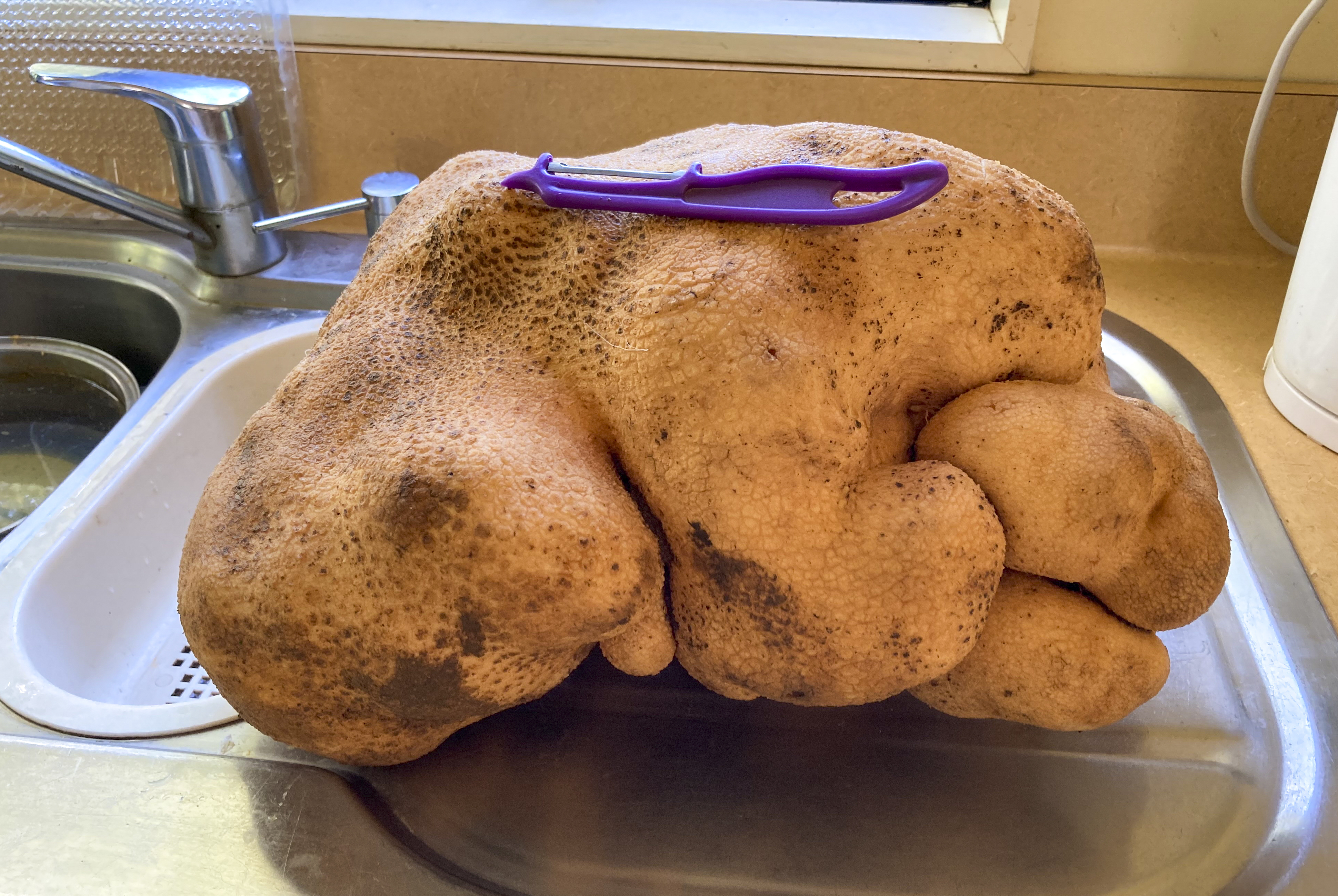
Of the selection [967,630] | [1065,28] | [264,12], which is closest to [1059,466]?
[967,630]

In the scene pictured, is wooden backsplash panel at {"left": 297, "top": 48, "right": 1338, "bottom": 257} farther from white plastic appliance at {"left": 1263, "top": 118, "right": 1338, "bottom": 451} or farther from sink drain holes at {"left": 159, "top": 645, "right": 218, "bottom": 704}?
sink drain holes at {"left": 159, "top": 645, "right": 218, "bottom": 704}

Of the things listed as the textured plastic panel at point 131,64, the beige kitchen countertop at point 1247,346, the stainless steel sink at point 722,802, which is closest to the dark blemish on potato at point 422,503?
the stainless steel sink at point 722,802

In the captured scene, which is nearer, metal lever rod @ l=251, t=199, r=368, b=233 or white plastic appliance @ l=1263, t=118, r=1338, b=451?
white plastic appliance @ l=1263, t=118, r=1338, b=451

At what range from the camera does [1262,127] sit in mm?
1068

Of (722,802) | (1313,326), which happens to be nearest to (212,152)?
(722,802)

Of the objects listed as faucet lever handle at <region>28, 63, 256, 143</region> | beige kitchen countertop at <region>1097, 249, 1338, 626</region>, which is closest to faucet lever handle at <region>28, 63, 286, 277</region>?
faucet lever handle at <region>28, 63, 256, 143</region>

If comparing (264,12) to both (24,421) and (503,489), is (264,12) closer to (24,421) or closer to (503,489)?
(24,421)

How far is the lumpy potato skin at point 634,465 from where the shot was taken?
1.57 feet

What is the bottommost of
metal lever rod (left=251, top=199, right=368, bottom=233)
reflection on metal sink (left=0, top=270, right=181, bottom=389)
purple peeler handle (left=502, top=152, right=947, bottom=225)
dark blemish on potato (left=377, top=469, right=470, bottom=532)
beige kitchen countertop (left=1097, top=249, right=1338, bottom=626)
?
reflection on metal sink (left=0, top=270, right=181, bottom=389)

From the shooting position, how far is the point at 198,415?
0.98 m

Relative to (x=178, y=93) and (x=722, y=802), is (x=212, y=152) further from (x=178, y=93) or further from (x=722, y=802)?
(x=722, y=802)

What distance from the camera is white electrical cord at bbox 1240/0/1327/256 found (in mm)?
974

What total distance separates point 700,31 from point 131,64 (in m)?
0.69

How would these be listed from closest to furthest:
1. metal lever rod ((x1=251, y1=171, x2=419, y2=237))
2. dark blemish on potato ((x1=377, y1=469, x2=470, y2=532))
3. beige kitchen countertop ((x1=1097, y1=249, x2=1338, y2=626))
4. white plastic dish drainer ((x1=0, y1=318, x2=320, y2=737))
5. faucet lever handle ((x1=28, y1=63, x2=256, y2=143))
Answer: dark blemish on potato ((x1=377, y1=469, x2=470, y2=532)), white plastic dish drainer ((x1=0, y1=318, x2=320, y2=737)), beige kitchen countertop ((x1=1097, y1=249, x2=1338, y2=626)), faucet lever handle ((x1=28, y1=63, x2=256, y2=143)), metal lever rod ((x1=251, y1=171, x2=419, y2=237))
